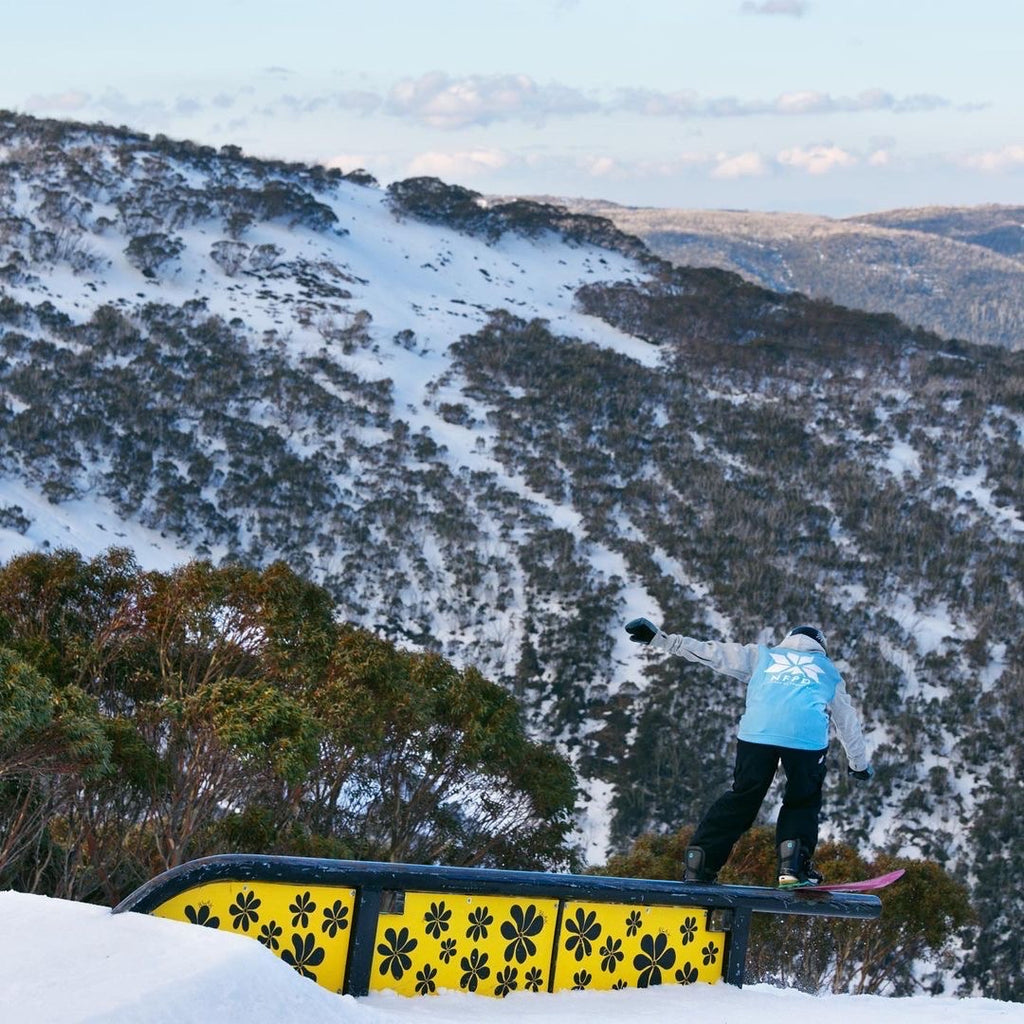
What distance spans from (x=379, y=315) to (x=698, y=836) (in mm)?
56063

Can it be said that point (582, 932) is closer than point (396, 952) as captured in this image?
No

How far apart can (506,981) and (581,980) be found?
1.31 ft

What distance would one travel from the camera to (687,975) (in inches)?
237

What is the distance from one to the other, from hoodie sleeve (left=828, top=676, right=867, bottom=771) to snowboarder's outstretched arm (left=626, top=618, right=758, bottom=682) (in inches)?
17.9

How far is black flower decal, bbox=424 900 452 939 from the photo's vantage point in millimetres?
5180

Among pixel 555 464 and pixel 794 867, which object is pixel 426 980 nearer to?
pixel 794 867

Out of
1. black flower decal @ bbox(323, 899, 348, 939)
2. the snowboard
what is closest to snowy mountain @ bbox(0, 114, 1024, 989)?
the snowboard

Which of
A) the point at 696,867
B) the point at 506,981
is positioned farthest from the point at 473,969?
the point at 696,867

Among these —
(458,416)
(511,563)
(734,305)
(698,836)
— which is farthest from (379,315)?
(698,836)

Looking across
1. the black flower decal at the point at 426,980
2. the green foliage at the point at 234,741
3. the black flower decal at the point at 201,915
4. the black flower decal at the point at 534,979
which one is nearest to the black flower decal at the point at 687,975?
the black flower decal at the point at 534,979

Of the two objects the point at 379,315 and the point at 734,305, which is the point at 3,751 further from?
the point at 734,305

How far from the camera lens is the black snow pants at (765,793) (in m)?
6.41

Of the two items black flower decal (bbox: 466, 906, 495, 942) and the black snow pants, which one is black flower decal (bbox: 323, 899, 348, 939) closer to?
black flower decal (bbox: 466, 906, 495, 942)

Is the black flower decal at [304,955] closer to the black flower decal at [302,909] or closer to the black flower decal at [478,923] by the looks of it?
the black flower decal at [302,909]
